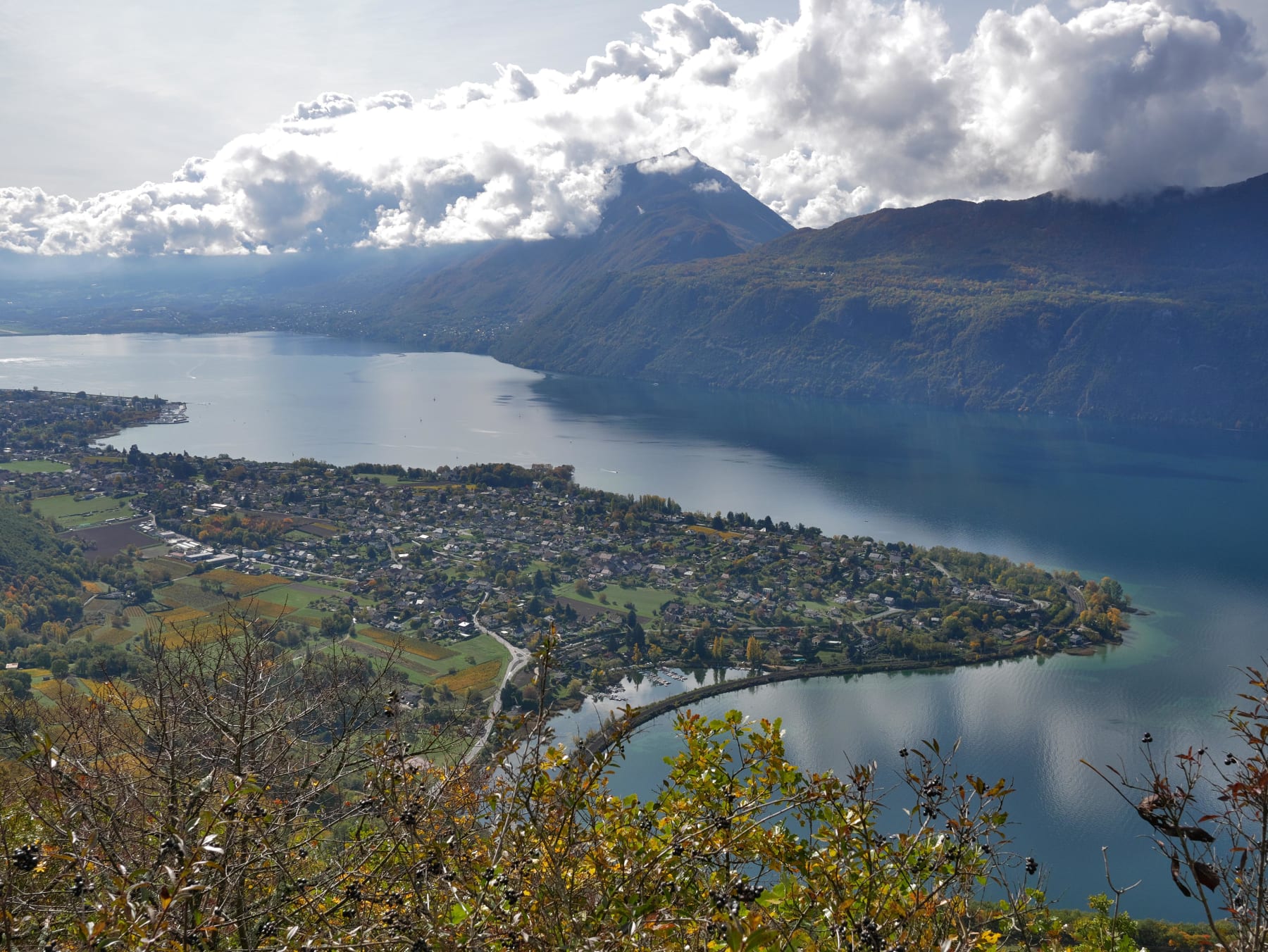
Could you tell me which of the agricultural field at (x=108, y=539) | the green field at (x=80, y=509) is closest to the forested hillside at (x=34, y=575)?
the agricultural field at (x=108, y=539)

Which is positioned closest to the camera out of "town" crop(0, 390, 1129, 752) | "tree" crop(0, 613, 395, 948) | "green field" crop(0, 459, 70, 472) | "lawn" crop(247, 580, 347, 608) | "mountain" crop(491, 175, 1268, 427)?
"tree" crop(0, 613, 395, 948)

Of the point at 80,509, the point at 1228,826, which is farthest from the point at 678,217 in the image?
the point at 1228,826

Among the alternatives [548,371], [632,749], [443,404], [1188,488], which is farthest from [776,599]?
[548,371]

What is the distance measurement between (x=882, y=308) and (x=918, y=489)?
5393cm

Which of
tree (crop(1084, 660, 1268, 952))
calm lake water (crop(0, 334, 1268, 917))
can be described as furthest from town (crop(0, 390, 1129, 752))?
tree (crop(1084, 660, 1268, 952))

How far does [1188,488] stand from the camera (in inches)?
1614

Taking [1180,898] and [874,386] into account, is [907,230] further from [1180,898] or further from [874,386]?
[1180,898]

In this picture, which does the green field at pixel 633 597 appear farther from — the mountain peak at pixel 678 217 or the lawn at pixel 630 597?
the mountain peak at pixel 678 217

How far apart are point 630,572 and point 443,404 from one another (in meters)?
38.5

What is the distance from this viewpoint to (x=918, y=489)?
39.3 m

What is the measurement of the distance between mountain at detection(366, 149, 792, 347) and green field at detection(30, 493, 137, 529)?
72.2 m

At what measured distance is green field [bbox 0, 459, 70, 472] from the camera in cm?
3875

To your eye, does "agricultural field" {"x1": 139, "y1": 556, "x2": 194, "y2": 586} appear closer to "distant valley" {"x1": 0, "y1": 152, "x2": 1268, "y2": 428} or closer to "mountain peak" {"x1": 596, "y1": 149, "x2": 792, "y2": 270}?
"distant valley" {"x1": 0, "y1": 152, "x2": 1268, "y2": 428}

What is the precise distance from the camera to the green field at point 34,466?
38.8 metres
